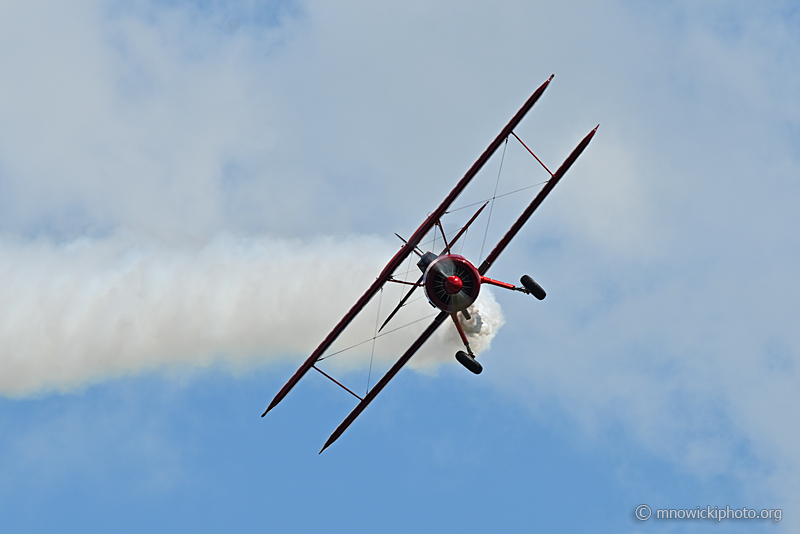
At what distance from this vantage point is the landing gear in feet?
150

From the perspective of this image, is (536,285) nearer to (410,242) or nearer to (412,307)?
(410,242)

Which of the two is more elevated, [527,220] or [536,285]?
[527,220]

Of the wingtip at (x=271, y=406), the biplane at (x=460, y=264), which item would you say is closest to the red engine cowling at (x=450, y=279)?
the biplane at (x=460, y=264)

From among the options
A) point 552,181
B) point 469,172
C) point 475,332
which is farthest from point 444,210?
point 475,332

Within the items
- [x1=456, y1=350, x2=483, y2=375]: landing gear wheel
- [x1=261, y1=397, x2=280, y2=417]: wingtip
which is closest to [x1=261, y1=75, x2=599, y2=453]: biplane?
[x1=456, y1=350, x2=483, y2=375]: landing gear wheel

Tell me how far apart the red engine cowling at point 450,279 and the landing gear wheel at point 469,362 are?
1956 millimetres

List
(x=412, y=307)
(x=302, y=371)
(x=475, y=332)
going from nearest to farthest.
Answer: (x=302, y=371), (x=475, y=332), (x=412, y=307)

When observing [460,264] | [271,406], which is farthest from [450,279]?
[271,406]

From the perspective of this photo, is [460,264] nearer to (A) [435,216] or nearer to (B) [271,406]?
(A) [435,216]

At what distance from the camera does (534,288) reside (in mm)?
45156

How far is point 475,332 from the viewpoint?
5262 cm

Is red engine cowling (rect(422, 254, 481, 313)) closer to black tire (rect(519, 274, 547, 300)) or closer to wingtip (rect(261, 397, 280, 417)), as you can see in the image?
black tire (rect(519, 274, 547, 300))

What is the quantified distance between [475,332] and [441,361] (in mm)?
2412

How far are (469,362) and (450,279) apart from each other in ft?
11.4
